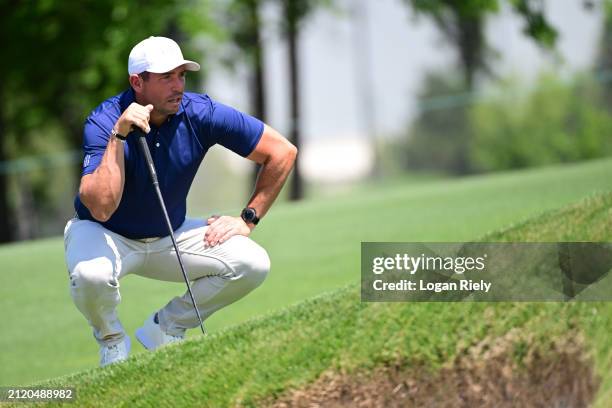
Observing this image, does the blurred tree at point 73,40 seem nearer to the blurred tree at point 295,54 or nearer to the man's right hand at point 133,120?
the blurred tree at point 295,54

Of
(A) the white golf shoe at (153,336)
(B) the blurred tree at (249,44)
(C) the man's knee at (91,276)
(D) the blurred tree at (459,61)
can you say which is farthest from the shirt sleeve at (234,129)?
(B) the blurred tree at (249,44)

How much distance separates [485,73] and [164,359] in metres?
36.5

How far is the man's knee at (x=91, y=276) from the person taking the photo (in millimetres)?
5746

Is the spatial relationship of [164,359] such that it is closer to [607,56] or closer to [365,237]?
[365,237]

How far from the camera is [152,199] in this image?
6137mm

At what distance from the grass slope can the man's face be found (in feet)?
4.60

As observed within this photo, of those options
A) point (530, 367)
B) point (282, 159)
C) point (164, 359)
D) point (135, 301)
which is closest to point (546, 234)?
point (530, 367)

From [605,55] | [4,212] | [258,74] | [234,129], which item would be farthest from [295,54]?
[234,129]

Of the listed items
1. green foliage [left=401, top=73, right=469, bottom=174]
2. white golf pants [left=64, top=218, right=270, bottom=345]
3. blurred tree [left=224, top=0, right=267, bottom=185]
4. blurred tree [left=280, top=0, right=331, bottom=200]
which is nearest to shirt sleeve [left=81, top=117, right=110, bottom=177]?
white golf pants [left=64, top=218, right=270, bottom=345]

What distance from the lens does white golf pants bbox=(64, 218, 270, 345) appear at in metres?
5.84

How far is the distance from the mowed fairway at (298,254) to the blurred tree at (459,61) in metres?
2.97

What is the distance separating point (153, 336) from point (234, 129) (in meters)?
1.47

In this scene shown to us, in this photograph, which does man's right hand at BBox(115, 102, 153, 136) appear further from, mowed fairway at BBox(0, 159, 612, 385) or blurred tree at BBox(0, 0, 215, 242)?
blurred tree at BBox(0, 0, 215, 242)

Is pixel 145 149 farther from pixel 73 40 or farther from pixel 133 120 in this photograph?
pixel 73 40
